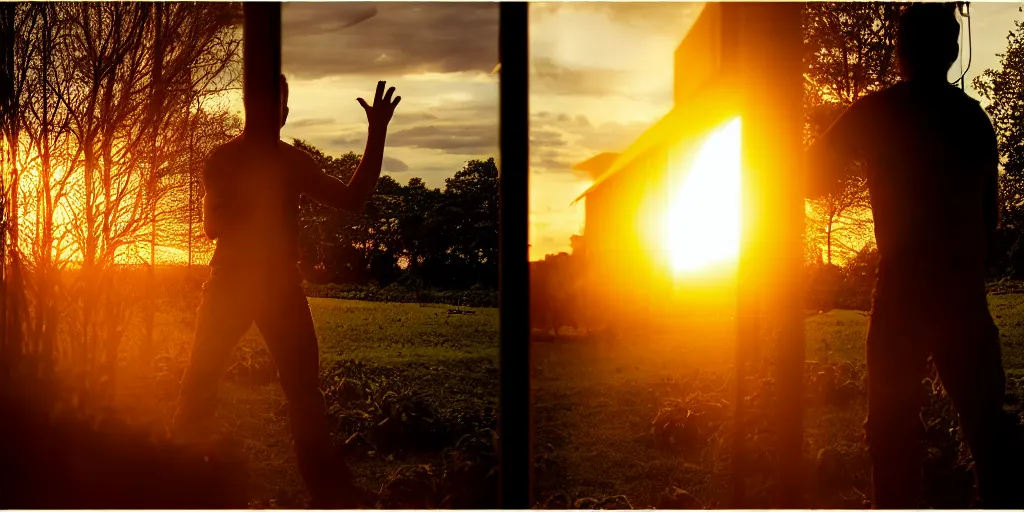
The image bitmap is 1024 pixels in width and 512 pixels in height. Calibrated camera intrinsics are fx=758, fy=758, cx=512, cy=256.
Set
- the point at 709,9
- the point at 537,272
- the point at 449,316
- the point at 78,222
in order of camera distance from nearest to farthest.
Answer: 1. the point at 709,9
2. the point at 78,222
3. the point at 537,272
4. the point at 449,316

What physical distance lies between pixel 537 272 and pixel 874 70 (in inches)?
232

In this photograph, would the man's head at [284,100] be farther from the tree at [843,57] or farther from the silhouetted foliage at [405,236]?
the silhouetted foliage at [405,236]

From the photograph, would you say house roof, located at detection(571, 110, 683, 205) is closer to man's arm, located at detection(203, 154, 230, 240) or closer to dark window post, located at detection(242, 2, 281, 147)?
dark window post, located at detection(242, 2, 281, 147)

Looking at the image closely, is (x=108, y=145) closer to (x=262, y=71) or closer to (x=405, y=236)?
(x=262, y=71)

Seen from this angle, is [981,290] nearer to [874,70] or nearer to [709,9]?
[709,9]

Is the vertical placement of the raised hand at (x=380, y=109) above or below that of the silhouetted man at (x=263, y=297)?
above

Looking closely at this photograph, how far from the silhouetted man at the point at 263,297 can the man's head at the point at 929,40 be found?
2197 mm

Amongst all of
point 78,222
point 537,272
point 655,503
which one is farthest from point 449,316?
point 655,503

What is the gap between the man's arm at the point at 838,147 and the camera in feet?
9.95

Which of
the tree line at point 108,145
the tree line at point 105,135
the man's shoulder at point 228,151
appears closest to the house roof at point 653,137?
the man's shoulder at point 228,151

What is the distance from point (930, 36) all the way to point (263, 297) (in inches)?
119

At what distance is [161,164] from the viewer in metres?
7.92

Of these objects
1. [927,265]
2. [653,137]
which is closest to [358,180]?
[653,137]

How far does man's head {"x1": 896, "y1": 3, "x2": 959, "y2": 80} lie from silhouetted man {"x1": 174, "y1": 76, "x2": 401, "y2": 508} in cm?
220
